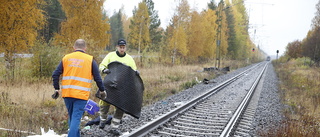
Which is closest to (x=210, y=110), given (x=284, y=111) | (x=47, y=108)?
(x=284, y=111)

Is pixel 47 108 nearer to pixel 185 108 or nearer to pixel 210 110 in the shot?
pixel 185 108

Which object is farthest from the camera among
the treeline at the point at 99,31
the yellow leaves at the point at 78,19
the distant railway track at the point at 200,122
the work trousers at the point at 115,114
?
the yellow leaves at the point at 78,19

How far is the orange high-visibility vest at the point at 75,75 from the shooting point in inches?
157

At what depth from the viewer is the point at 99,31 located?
19953 millimetres

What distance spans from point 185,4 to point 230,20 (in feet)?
60.4

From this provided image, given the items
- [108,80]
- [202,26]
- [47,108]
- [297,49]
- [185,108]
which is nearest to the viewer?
[108,80]

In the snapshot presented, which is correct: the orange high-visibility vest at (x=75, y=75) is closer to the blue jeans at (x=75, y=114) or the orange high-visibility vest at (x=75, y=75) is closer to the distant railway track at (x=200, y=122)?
the blue jeans at (x=75, y=114)

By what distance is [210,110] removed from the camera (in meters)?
8.05

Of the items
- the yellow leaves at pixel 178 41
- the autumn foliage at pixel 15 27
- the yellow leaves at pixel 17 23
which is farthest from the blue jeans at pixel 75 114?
the yellow leaves at pixel 178 41

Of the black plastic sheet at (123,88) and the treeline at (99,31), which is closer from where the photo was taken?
the black plastic sheet at (123,88)

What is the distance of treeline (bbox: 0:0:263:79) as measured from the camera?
11477 millimetres

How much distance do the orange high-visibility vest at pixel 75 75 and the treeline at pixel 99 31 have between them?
313 inches

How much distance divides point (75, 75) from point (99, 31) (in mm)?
16588

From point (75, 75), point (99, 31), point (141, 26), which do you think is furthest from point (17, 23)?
point (141, 26)
